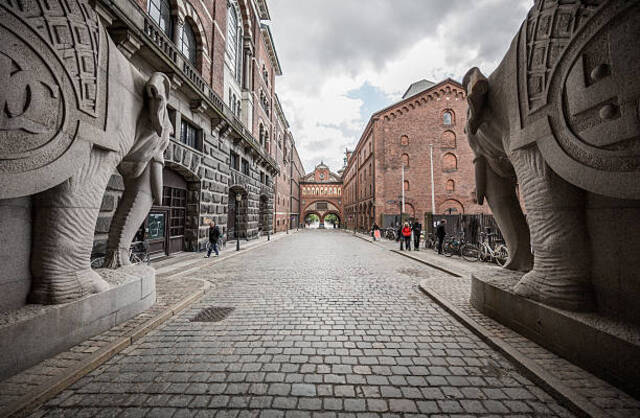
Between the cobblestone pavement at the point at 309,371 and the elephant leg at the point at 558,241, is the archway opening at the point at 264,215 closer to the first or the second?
the cobblestone pavement at the point at 309,371

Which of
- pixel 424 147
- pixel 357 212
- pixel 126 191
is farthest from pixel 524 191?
pixel 357 212

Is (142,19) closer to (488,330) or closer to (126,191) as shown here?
(126,191)

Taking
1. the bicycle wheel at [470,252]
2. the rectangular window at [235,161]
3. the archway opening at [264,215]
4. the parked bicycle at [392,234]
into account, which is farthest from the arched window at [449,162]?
the rectangular window at [235,161]

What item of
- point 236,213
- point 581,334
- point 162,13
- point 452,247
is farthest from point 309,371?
point 236,213

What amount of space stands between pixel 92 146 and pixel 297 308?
371 centimetres

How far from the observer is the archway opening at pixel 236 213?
15250 mm

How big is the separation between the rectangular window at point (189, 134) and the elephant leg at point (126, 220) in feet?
19.7

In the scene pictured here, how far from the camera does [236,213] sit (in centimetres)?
1630

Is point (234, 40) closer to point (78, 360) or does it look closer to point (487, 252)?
point (78, 360)

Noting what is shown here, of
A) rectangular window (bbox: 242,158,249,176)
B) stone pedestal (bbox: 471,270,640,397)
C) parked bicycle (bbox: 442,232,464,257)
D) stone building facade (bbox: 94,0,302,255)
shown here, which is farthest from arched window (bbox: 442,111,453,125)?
stone pedestal (bbox: 471,270,640,397)

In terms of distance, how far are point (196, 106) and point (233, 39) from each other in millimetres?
8856

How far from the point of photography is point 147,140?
4023mm

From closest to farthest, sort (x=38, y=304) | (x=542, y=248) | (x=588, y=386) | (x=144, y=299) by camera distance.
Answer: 1. (x=588, y=386)
2. (x=38, y=304)
3. (x=542, y=248)
4. (x=144, y=299)

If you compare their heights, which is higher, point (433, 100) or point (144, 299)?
point (433, 100)
